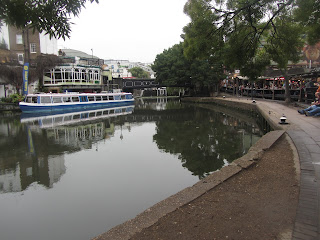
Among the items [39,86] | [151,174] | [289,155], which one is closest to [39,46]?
[39,86]

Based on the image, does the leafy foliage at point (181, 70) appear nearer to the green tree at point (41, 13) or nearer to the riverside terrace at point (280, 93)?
the riverside terrace at point (280, 93)

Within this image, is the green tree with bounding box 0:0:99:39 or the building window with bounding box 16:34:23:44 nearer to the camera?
the green tree with bounding box 0:0:99:39

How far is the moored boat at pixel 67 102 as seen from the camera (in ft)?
80.2

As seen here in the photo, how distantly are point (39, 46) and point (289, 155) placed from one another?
34.7m

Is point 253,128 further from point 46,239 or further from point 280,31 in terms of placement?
point 46,239

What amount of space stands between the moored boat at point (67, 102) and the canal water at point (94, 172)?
10945 mm

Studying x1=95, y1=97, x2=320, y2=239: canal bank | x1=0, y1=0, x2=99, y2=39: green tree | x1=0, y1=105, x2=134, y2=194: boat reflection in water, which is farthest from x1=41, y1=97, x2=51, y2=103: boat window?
x1=0, y1=0, x2=99, y2=39: green tree

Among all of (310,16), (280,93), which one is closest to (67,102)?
(280,93)

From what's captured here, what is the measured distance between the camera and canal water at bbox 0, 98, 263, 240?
5.02 meters

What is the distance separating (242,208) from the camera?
3557 millimetres

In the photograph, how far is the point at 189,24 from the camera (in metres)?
5.90

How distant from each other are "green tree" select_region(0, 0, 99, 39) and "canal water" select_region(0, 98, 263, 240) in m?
3.44

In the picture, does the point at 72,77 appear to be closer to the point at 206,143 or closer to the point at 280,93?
the point at 280,93

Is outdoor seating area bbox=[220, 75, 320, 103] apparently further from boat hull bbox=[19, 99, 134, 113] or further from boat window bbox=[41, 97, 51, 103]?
boat window bbox=[41, 97, 51, 103]
